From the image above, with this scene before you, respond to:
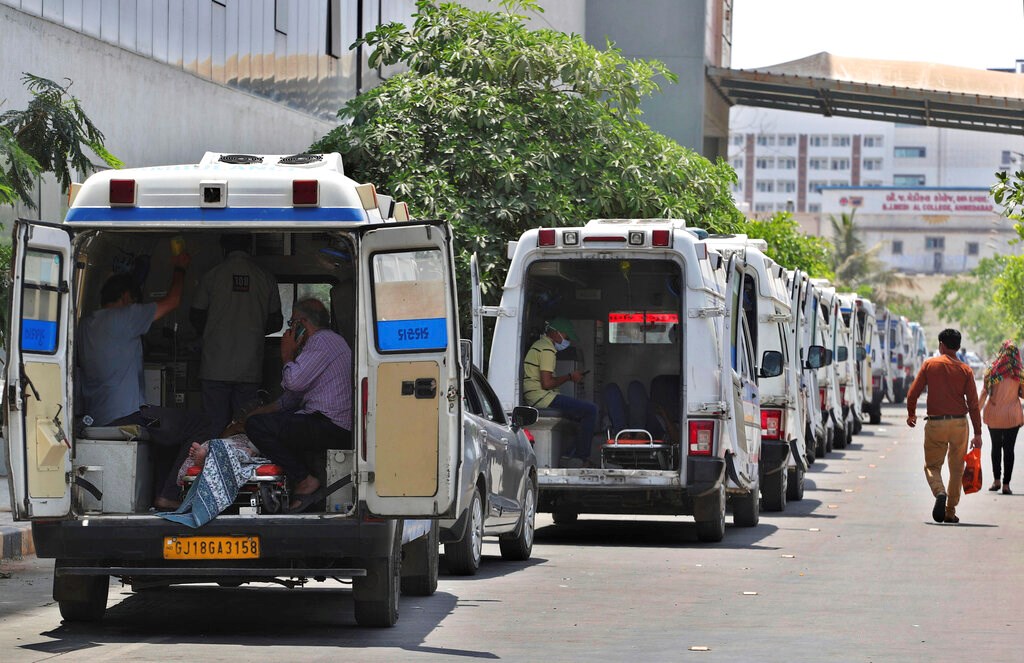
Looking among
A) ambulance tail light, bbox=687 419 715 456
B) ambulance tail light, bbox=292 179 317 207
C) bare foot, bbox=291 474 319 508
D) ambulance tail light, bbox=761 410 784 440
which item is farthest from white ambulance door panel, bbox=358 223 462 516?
ambulance tail light, bbox=761 410 784 440

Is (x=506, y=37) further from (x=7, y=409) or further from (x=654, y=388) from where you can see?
(x=7, y=409)

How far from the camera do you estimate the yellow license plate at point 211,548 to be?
30.8ft

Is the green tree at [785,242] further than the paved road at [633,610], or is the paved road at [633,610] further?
the green tree at [785,242]

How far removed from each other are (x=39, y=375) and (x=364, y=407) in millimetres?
1704

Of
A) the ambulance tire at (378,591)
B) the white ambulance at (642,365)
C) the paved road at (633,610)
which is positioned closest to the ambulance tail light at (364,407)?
the ambulance tire at (378,591)

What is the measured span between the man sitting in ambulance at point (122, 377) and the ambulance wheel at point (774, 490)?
9.56 meters

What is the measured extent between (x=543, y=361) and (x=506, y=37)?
10608 mm

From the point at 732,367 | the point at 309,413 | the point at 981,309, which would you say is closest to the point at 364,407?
the point at 309,413

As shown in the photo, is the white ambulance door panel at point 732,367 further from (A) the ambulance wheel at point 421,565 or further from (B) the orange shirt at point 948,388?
(A) the ambulance wheel at point 421,565

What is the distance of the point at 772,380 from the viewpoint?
64.5 feet

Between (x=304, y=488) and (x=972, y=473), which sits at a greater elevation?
(x=304, y=488)

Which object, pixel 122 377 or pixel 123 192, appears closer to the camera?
pixel 123 192

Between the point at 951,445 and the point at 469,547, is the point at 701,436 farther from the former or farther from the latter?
the point at 951,445

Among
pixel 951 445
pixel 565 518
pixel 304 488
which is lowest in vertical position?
pixel 565 518
